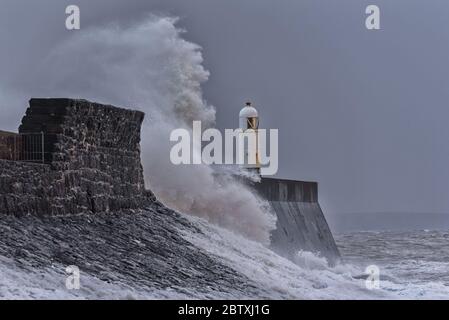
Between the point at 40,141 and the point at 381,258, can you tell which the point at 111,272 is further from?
the point at 381,258

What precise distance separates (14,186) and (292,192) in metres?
12.4

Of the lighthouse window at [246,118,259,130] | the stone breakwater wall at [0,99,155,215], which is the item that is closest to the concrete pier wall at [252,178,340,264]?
the lighthouse window at [246,118,259,130]

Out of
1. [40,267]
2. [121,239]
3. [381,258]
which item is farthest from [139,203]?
[381,258]

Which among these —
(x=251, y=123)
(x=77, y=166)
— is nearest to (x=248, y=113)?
(x=251, y=123)

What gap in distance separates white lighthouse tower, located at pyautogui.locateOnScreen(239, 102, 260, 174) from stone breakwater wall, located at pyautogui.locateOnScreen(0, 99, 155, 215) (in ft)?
22.8

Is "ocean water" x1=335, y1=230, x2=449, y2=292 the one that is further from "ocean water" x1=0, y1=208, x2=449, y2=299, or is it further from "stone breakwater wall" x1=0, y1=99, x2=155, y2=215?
"stone breakwater wall" x1=0, y1=99, x2=155, y2=215

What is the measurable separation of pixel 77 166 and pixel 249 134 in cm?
991

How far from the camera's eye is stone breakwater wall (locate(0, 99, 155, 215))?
11820mm

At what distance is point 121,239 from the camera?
12961mm

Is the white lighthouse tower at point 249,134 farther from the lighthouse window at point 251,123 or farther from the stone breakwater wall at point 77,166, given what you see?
the stone breakwater wall at point 77,166

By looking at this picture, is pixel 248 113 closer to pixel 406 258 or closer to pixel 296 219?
pixel 296 219

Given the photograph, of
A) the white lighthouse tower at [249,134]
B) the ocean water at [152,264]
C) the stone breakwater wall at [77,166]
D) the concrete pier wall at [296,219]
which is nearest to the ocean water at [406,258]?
the concrete pier wall at [296,219]

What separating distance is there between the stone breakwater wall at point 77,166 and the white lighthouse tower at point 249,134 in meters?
6.96

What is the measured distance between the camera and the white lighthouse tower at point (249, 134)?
2256 centimetres
